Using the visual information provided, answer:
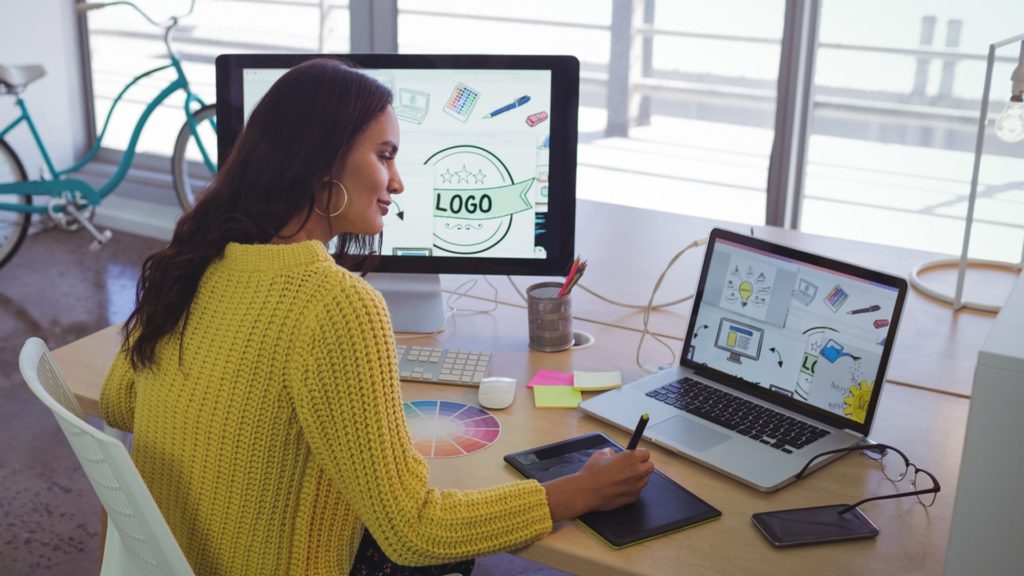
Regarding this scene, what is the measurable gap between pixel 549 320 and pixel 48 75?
3.79 meters

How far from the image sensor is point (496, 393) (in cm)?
157

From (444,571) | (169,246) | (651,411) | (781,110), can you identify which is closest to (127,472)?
(169,246)

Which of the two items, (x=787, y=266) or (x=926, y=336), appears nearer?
(x=787, y=266)

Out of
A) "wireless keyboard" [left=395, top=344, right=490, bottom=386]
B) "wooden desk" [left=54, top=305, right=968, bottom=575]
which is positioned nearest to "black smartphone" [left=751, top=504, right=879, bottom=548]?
"wooden desk" [left=54, top=305, right=968, bottom=575]

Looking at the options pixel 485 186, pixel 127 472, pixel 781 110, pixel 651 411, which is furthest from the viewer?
pixel 781 110

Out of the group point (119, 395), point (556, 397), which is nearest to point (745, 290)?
point (556, 397)

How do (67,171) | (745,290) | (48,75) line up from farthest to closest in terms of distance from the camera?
(48,75), (67,171), (745,290)

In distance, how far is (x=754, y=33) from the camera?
3.64m

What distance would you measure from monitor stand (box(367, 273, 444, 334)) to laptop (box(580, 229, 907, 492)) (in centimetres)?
42

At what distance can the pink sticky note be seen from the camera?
1637 mm

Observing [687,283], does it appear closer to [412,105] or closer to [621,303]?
[621,303]

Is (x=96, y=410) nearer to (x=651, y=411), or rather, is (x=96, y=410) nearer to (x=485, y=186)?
(x=485, y=186)

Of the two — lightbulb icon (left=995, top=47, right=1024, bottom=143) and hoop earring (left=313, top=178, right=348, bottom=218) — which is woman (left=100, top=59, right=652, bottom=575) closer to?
hoop earring (left=313, top=178, right=348, bottom=218)

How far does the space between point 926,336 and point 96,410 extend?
4.62 ft
